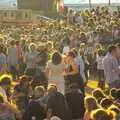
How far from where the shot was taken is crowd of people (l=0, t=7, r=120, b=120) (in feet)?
41.7

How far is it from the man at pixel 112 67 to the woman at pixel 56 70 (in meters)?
1.12

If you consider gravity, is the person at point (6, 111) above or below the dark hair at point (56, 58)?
below

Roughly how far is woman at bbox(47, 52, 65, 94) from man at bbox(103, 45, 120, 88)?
112cm

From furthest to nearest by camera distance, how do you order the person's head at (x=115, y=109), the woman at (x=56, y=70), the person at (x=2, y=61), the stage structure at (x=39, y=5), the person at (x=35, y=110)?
the stage structure at (x=39, y=5)
the person at (x=2, y=61)
the woman at (x=56, y=70)
the person at (x=35, y=110)
the person's head at (x=115, y=109)

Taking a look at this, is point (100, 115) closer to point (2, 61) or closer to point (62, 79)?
point (62, 79)

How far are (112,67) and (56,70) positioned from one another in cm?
139

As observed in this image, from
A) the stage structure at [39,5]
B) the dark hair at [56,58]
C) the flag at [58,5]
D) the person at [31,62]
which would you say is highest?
the dark hair at [56,58]

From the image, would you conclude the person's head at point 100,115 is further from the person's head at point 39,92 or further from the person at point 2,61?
the person at point 2,61

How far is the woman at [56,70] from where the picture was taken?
631 inches

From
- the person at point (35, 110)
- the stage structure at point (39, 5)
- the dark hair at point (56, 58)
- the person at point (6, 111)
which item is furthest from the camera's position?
the stage structure at point (39, 5)

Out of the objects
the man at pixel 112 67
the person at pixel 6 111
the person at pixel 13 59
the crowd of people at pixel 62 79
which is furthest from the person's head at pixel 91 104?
the person at pixel 13 59

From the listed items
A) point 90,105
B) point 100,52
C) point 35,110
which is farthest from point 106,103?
point 100,52

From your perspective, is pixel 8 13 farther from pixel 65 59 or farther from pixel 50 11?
pixel 65 59

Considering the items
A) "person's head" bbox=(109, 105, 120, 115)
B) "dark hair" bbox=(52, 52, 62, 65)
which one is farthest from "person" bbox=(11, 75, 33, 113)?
"dark hair" bbox=(52, 52, 62, 65)
